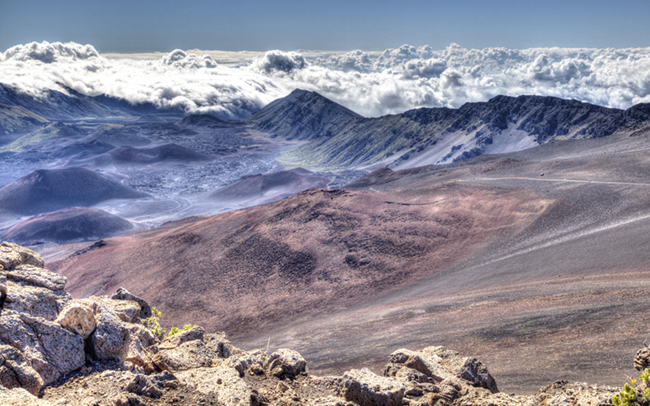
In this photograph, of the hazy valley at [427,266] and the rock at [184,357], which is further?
the hazy valley at [427,266]

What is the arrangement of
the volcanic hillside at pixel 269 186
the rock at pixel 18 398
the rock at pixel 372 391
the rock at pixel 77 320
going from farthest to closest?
the volcanic hillside at pixel 269 186
the rock at pixel 77 320
the rock at pixel 372 391
the rock at pixel 18 398

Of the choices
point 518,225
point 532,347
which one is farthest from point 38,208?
point 532,347

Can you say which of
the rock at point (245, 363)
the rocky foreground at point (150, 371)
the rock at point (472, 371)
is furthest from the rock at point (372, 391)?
the rock at point (472, 371)

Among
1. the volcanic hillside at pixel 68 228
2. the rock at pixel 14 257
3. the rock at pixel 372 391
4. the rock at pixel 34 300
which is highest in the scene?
the rock at pixel 14 257

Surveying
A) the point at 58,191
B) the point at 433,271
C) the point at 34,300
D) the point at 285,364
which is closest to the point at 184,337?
the point at 285,364

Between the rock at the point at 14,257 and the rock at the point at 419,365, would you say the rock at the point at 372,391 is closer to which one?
the rock at the point at 419,365

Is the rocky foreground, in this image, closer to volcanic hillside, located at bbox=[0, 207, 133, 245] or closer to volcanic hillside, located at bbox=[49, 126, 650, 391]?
volcanic hillside, located at bbox=[49, 126, 650, 391]
